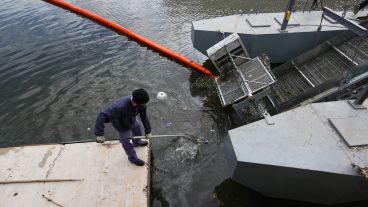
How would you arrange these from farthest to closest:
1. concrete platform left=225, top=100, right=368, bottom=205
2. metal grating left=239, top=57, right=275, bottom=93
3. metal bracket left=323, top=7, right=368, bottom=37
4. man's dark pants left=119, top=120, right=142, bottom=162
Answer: metal grating left=239, top=57, right=275, bottom=93
metal bracket left=323, top=7, right=368, bottom=37
man's dark pants left=119, top=120, right=142, bottom=162
concrete platform left=225, top=100, right=368, bottom=205

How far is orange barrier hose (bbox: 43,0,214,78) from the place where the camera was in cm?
1143

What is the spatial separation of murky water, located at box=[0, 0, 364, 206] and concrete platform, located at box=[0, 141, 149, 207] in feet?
2.80

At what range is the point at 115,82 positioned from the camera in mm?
10672

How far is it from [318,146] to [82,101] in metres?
7.44

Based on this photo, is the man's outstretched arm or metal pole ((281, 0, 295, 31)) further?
metal pole ((281, 0, 295, 31))

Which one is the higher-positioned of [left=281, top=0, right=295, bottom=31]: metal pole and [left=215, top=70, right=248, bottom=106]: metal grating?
[left=281, top=0, right=295, bottom=31]: metal pole

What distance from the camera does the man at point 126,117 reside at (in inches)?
218

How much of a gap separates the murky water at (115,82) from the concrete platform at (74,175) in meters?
0.85

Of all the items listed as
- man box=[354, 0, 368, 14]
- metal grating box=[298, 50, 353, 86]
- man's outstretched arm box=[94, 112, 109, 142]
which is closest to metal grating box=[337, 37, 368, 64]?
metal grating box=[298, 50, 353, 86]

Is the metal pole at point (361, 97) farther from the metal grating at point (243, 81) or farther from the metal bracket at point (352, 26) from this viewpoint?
the metal grating at point (243, 81)

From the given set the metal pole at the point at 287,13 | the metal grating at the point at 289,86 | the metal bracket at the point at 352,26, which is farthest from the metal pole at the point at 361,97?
the metal pole at the point at 287,13

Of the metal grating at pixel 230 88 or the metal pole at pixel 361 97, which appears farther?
the metal grating at pixel 230 88

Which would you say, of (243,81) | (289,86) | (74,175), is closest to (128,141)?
(74,175)

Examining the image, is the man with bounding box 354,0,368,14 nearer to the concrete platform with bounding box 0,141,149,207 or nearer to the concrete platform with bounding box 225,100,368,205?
the concrete platform with bounding box 225,100,368,205
